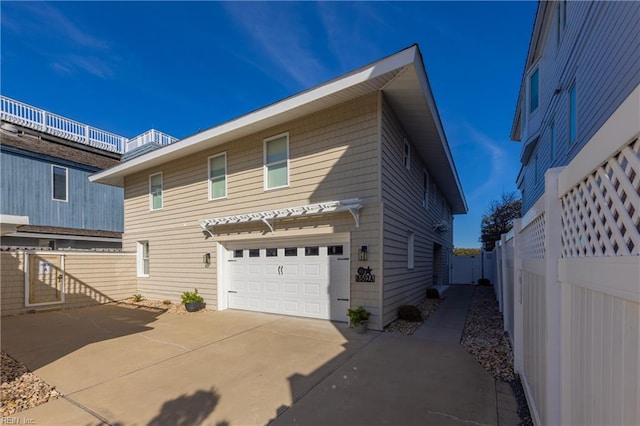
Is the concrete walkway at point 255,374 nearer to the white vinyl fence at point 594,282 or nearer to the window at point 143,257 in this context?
the white vinyl fence at point 594,282

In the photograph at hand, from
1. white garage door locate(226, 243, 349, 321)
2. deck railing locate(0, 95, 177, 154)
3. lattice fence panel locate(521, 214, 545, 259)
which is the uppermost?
deck railing locate(0, 95, 177, 154)

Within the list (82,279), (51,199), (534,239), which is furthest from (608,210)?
(51,199)

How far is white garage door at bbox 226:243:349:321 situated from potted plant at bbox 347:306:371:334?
0.58 metres

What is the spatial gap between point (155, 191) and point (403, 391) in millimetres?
10503

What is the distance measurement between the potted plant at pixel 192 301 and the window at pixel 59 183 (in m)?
9.45

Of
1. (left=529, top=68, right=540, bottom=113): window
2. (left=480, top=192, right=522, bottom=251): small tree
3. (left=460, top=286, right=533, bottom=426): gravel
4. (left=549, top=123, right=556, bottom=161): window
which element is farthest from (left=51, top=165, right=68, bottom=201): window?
(left=480, top=192, right=522, bottom=251): small tree

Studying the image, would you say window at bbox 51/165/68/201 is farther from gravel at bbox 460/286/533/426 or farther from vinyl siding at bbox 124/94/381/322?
gravel at bbox 460/286/533/426

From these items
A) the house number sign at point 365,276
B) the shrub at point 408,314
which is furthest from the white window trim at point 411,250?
the house number sign at point 365,276

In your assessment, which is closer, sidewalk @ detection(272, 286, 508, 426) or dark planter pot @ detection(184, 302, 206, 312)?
sidewalk @ detection(272, 286, 508, 426)

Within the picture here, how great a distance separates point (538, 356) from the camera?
105 inches

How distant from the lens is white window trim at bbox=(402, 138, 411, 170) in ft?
28.2

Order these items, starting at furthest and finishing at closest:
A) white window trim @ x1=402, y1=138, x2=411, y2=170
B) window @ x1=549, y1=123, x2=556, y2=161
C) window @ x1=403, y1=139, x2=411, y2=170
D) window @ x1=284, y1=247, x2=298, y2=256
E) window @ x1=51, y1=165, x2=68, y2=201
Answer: window @ x1=51, y1=165, x2=68, y2=201 < window @ x1=549, y1=123, x2=556, y2=161 < window @ x1=403, y1=139, x2=411, y2=170 < white window trim @ x1=402, y1=138, x2=411, y2=170 < window @ x1=284, y1=247, x2=298, y2=256

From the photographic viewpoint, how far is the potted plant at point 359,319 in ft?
20.5

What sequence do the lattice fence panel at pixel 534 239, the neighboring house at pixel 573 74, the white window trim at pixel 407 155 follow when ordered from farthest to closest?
the white window trim at pixel 407 155, the neighboring house at pixel 573 74, the lattice fence panel at pixel 534 239
